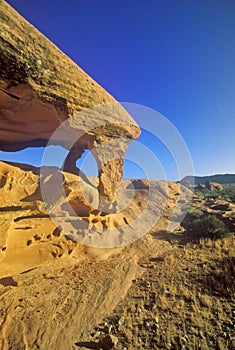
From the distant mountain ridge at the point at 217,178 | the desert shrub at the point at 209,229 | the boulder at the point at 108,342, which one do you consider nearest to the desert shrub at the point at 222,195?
the desert shrub at the point at 209,229

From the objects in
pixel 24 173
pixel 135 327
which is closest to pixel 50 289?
pixel 135 327

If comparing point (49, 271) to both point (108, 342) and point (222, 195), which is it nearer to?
point (108, 342)

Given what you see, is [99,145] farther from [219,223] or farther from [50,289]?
[219,223]

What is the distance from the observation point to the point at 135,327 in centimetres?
371

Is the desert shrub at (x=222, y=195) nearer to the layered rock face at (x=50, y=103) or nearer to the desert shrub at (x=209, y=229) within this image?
the desert shrub at (x=209, y=229)

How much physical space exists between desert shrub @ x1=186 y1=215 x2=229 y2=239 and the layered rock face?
5.08 meters

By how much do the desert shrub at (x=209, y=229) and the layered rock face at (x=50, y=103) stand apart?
5.08 m

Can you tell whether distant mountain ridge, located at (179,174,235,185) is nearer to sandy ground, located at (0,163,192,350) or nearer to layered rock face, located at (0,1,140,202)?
layered rock face, located at (0,1,140,202)

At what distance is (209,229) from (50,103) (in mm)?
9653

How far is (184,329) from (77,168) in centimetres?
828

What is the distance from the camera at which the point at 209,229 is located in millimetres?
9805

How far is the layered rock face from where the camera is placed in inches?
171

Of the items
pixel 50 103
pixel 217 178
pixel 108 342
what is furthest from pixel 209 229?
pixel 217 178

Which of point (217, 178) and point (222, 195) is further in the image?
point (217, 178)
